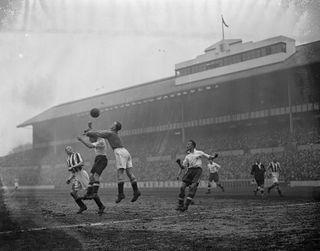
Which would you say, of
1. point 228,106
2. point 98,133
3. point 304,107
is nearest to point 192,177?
point 98,133

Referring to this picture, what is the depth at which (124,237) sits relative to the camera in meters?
6.86

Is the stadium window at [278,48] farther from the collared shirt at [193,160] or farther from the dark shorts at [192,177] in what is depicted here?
the dark shorts at [192,177]

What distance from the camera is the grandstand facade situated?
34875 mm

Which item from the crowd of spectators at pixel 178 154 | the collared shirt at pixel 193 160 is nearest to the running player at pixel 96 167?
the collared shirt at pixel 193 160

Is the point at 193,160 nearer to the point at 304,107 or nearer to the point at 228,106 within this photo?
the point at 304,107

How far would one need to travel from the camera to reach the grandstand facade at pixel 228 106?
114ft

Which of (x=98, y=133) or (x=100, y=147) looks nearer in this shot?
(x=98, y=133)

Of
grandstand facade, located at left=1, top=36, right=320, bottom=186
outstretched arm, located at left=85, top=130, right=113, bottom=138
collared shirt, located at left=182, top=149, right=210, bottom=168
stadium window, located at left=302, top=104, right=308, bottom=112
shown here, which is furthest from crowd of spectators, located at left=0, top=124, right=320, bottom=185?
outstretched arm, located at left=85, top=130, right=113, bottom=138

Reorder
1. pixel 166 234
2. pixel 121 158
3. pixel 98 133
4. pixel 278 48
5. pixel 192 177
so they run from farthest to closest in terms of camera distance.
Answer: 1. pixel 278 48
2. pixel 192 177
3. pixel 121 158
4. pixel 98 133
5. pixel 166 234

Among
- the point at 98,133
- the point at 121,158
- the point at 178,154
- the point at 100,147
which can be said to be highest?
the point at 98,133

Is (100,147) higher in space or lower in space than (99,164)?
higher

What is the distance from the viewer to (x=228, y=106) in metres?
41.1

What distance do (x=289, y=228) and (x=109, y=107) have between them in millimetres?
42256

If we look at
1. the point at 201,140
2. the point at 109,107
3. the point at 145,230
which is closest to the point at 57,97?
the point at 109,107
